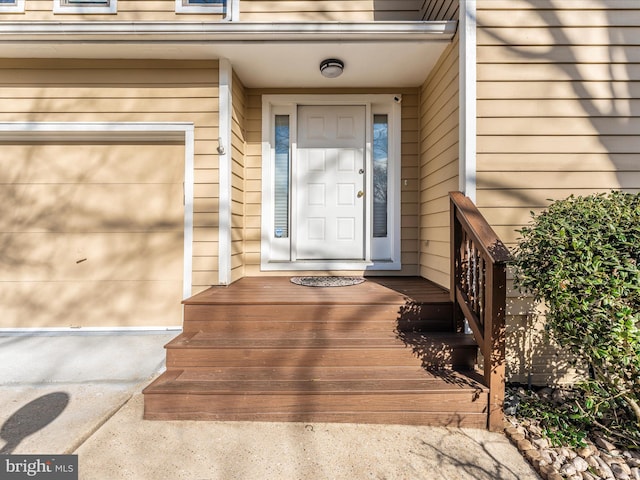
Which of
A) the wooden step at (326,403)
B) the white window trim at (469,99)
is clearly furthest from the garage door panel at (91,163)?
the white window trim at (469,99)

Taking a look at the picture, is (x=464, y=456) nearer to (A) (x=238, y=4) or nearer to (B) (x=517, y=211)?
(B) (x=517, y=211)

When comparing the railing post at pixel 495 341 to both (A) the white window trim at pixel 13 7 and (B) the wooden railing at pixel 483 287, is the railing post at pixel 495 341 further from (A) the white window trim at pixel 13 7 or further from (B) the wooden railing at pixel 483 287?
A: (A) the white window trim at pixel 13 7

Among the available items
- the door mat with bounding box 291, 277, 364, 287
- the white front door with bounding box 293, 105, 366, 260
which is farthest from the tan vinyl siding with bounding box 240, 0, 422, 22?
the door mat with bounding box 291, 277, 364, 287

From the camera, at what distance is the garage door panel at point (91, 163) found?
3213 mm

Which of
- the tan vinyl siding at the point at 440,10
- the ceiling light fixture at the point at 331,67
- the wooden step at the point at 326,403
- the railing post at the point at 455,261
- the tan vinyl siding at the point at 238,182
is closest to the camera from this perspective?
the wooden step at the point at 326,403

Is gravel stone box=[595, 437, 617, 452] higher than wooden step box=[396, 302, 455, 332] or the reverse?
the reverse

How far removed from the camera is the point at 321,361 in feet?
7.13

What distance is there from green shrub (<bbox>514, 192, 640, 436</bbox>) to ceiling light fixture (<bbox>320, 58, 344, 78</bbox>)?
214cm

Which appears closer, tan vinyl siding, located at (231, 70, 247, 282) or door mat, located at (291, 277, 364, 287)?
door mat, located at (291, 277, 364, 287)

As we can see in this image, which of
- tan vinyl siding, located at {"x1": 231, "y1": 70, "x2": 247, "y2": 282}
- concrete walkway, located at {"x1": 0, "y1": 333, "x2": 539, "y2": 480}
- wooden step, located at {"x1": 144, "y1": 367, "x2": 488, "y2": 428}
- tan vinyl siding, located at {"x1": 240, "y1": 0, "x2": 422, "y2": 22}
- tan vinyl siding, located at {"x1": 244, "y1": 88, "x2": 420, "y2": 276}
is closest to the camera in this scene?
concrete walkway, located at {"x1": 0, "y1": 333, "x2": 539, "y2": 480}

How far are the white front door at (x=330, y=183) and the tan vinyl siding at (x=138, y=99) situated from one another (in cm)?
97

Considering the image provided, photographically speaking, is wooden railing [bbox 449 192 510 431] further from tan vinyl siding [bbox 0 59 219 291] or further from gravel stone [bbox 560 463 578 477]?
tan vinyl siding [bbox 0 59 219 291]

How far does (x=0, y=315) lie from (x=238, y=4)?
3756 mm

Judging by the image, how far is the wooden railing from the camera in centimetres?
188
